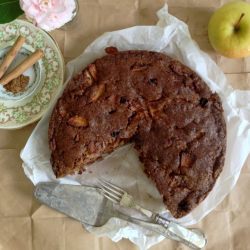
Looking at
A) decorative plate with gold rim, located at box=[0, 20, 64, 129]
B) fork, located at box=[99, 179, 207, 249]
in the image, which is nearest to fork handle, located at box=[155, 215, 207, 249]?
fork, located at box=[99, 179, 207, 249]

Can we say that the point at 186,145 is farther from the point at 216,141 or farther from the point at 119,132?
the point at 119,132

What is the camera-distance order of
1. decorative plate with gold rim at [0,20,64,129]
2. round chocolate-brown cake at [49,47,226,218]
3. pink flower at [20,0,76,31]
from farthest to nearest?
decorative plate with gold rim at [0,20,64,129]
round chocolate-brown cake at [49,47,226,218]
pink flower at [20,0,76,31]

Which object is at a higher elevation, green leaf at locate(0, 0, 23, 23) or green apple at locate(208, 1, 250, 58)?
green leaf at locate(0, 0, 23, 23)

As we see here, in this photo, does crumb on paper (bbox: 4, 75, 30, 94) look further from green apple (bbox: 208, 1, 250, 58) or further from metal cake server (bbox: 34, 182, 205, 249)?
green apple (bbox: 208, 1, 250, 58)

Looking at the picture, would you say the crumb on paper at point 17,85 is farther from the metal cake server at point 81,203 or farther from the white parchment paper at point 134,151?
the metal cake server at point 81,203

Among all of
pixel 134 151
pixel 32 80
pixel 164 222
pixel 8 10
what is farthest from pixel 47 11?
pixel 164 222

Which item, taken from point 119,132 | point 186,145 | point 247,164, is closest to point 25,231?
point 119,132

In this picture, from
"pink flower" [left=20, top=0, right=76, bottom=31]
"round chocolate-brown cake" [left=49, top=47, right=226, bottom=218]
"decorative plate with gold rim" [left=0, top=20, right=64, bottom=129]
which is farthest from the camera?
"decorative plate with gold rim" [left=0, top=20, right=64, bottom=129]
